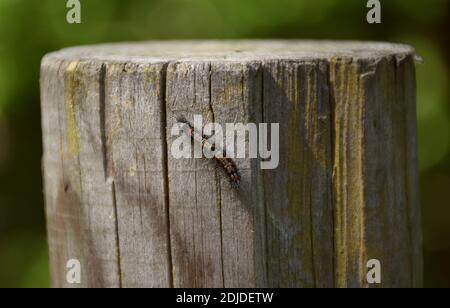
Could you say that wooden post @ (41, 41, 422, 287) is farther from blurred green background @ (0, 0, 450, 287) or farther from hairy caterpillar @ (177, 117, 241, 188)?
blurred green background @ (0, 0, 450, 287)

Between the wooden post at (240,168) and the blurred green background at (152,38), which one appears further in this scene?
the blurred green background at (152,38)

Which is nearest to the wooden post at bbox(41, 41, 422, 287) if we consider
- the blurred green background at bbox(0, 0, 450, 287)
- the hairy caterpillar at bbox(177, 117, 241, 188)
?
the hairy caterpillar at bbox(177, 117, 241, 188)

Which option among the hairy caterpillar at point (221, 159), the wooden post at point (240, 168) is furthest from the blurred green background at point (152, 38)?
the hairy caterpillar at point (221, 159)

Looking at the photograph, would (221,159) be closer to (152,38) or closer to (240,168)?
(240,168)

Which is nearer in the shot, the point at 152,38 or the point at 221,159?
the point at 221,159

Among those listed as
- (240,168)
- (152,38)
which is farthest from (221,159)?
(152,38)

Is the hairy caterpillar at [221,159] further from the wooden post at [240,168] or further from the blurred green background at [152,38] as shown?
the blurred green background at [152,38]

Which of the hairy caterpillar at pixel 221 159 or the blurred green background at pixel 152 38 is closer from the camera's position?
the hairy caterpillar at pixel 221 159
